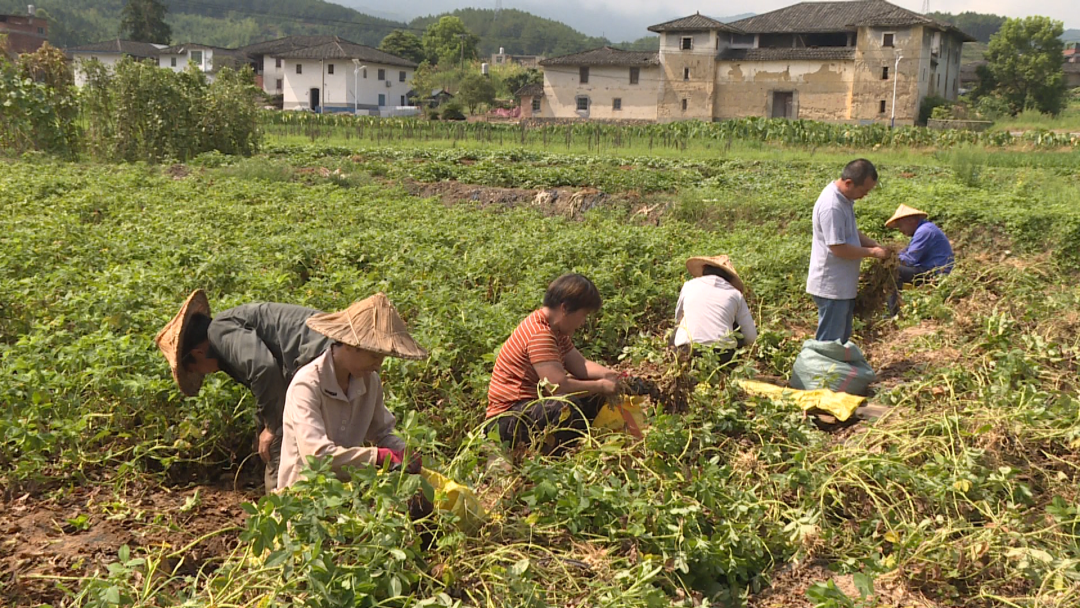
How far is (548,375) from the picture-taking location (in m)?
4.24

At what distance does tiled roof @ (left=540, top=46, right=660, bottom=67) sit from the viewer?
46.7 meters

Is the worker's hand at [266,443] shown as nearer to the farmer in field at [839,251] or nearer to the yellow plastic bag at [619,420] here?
the yellow plastic bag at [619,420]

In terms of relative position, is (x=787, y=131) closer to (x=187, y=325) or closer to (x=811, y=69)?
(x=811, y=69)

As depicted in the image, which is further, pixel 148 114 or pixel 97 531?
pixel 148 114

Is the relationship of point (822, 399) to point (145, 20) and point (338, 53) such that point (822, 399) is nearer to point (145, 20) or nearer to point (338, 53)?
point (338, 53)

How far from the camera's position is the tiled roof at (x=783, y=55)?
137 ft

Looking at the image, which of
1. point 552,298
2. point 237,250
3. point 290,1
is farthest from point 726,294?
point 290,1

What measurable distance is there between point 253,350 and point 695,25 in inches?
1721

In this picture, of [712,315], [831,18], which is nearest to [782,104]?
[831,18]

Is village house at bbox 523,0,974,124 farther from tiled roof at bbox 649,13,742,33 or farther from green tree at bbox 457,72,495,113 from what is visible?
green tree at bbox 457,72,495,113

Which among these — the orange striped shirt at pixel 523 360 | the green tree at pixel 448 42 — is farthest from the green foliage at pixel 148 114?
the green tree at pixel 448 42

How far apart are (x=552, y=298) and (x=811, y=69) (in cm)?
4182

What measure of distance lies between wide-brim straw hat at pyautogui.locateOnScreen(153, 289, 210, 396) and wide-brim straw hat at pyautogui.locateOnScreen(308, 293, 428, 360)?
72 cm

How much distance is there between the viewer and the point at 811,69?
42469mm
